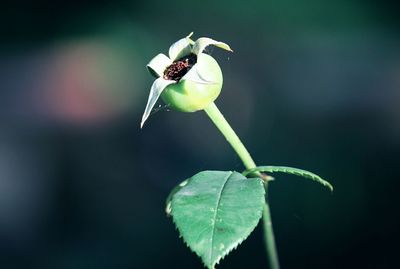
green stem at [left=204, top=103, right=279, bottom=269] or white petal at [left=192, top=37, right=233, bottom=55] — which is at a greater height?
white petal at [left=192, top=37, right=233, bottom=55]

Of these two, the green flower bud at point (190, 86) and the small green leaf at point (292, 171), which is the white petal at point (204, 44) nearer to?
the green flower bud at point (190, 86)

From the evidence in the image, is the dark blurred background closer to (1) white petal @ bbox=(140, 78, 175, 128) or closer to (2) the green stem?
(2) the green stem

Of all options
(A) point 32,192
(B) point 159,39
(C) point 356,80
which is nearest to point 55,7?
(B) point 159,39

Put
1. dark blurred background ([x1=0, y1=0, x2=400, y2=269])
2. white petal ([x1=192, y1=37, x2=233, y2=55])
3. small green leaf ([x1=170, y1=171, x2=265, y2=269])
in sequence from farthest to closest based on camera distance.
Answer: dark blurred background ([x1=0, y1=0, x2=400, y2=269]), white petal ([x1=192, y1=37, x2=233, y2=55]), small green leaf ([x1=170, y1=171, x2=265, y2=269])

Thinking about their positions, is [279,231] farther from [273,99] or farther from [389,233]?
[273,99]

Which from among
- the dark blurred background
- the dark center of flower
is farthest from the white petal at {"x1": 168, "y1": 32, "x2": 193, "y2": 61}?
the dark blurred background

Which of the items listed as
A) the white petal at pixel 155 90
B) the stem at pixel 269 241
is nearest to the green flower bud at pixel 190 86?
the white petal at pixel 155 90
